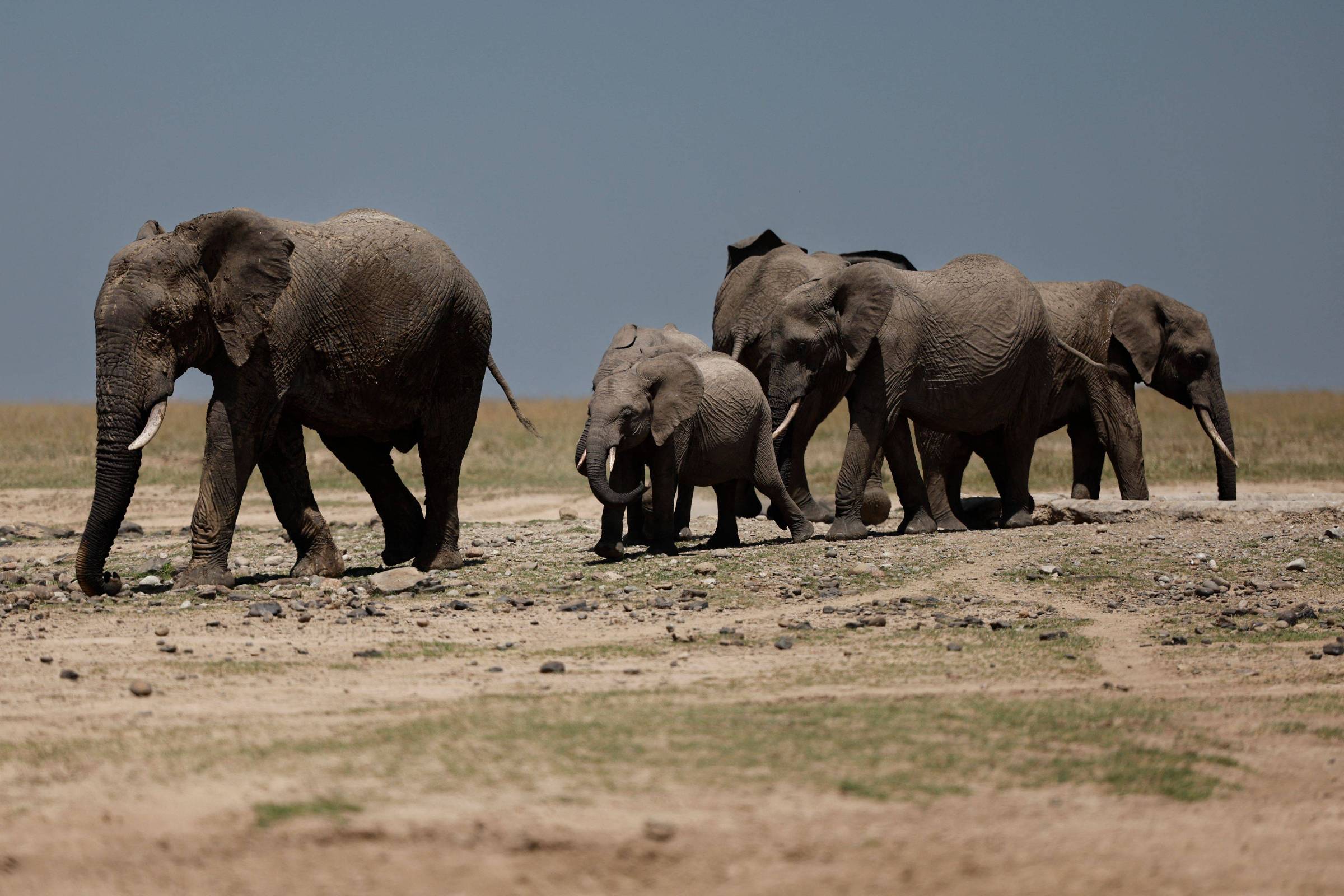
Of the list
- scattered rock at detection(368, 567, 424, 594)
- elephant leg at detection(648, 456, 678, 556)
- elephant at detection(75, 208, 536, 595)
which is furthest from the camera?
elephant leg at detection(648, 456, 678, 556)

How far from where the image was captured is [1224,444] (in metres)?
19.9

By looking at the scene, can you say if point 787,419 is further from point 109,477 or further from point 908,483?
point 109,477

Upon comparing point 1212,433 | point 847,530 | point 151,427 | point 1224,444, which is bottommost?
point 847,530

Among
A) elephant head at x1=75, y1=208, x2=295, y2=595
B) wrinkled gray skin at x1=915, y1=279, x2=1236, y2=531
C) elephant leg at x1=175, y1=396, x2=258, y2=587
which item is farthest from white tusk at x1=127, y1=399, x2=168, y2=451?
wrinkled gray skin at x1=915, y1=279, x2=1236, y2=531

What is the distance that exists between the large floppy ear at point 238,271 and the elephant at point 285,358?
0.04 feet

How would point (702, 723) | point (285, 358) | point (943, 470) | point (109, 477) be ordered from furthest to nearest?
point (943, 470), point (285, 358), point (109, 477), point (702, 723)

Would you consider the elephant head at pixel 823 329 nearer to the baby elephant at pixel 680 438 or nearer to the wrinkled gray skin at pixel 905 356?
the wrinkled gray skin at pixel 905 356

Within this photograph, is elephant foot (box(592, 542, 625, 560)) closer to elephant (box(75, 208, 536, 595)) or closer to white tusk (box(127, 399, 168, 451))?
elephant (box(75, 208, 536, 595))

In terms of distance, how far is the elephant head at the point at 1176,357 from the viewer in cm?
1970

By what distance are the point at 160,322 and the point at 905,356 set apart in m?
7.33

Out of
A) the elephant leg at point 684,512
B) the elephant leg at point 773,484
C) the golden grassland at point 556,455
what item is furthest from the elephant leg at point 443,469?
the golden grassland at point 556,455

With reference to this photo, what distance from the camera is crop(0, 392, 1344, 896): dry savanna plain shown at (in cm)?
557

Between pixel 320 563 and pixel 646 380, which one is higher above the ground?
pixel 646 380

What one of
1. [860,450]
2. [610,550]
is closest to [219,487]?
[610,550]
